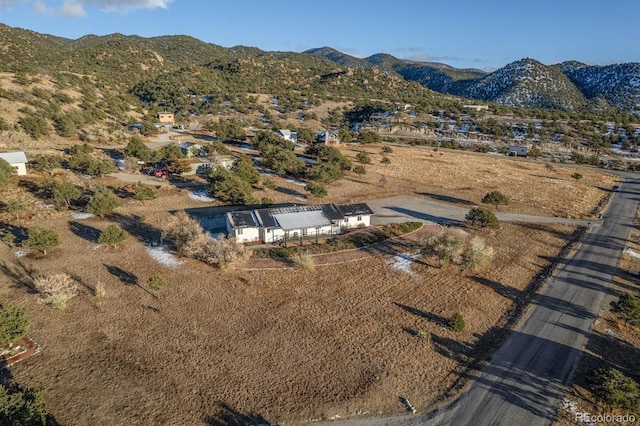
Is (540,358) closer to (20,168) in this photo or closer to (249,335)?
(249,335)

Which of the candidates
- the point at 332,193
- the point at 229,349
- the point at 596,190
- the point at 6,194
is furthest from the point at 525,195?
the point at 6,194

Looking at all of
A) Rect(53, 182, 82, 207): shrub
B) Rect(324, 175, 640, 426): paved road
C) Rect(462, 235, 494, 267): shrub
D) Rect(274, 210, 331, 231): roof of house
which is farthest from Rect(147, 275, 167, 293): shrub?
Rect(462, 235, 494, 267): shrub

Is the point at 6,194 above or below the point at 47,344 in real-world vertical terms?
above

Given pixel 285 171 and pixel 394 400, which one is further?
pixel 285 171

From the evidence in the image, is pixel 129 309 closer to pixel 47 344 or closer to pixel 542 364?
pixel 47 344

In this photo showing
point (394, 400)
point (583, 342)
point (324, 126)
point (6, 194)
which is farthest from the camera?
point (324, 126)

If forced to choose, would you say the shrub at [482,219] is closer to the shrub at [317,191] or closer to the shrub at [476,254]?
the shrub at [476,254]

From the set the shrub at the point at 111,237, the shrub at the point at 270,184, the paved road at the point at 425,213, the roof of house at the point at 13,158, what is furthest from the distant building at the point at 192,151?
the shrub at the point at 111,237
